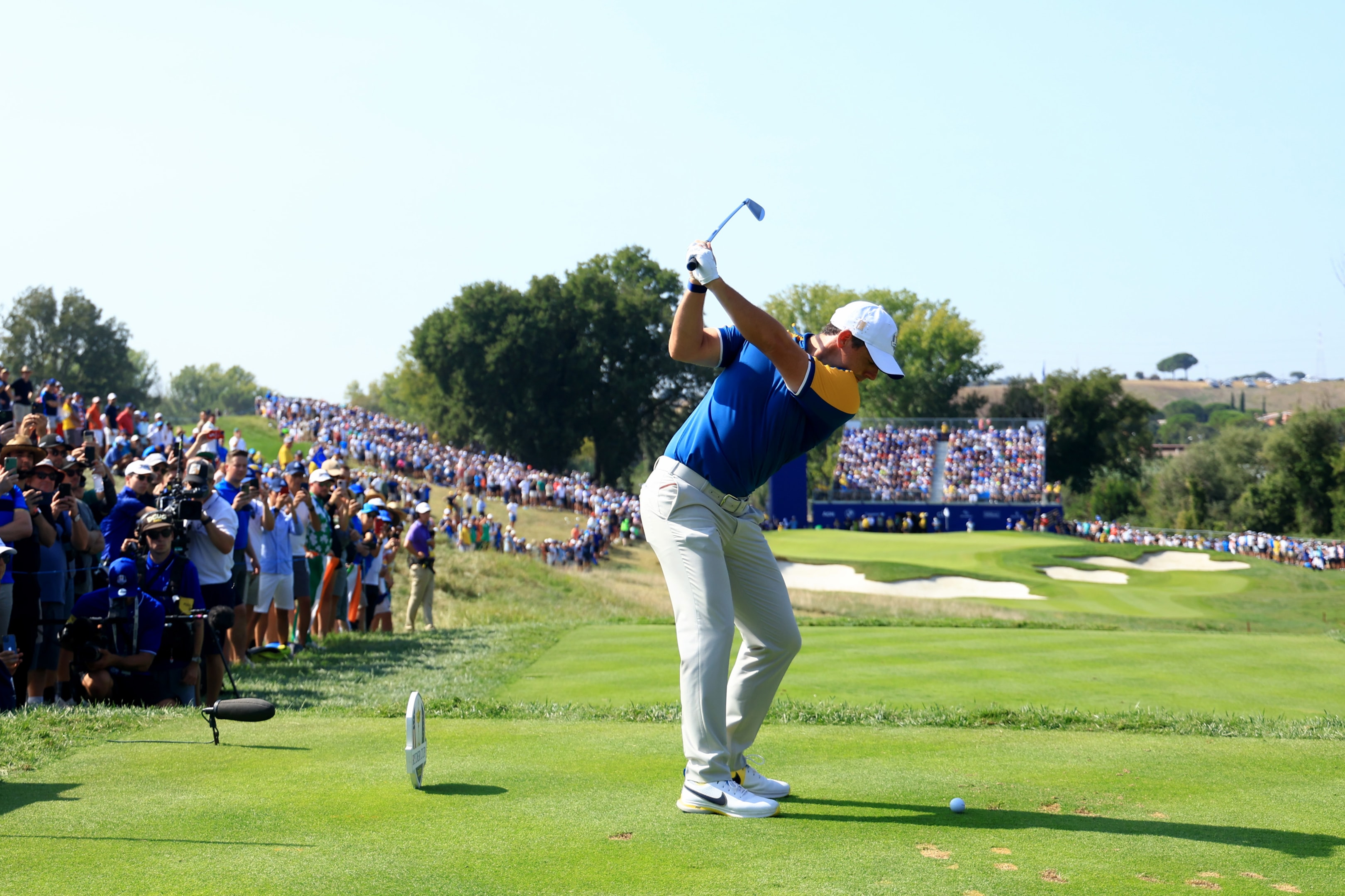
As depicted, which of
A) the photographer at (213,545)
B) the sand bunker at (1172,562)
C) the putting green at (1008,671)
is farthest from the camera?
the sand bunker at (1172,562)

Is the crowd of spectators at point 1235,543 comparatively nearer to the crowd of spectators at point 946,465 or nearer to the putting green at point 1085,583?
the crowd of spectators at point 946,465

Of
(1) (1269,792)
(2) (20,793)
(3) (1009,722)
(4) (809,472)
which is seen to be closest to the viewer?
(2) (20,793)

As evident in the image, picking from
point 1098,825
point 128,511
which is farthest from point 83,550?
point 1098,825

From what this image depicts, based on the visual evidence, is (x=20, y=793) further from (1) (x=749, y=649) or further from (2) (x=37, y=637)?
(2) (x=37, y=637)

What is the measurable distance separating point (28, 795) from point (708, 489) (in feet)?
11.3

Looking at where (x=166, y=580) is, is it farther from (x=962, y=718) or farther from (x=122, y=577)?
(x=962, y=718)

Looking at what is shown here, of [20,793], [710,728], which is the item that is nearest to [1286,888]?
[710,728]

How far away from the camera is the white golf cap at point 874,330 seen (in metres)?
5.58

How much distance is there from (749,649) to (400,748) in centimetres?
219

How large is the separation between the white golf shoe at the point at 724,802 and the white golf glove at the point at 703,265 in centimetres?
229

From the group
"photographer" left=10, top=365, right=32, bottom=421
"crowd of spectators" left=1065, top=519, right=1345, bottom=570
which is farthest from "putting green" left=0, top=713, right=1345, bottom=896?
"crowd of spectators" left=1065, top=519, right=1345, bottom=570

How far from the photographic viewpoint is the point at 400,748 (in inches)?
266

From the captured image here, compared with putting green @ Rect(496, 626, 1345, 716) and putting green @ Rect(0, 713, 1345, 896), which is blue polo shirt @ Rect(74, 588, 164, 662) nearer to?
putting green @ Rect(0, 713, 1345, 896)

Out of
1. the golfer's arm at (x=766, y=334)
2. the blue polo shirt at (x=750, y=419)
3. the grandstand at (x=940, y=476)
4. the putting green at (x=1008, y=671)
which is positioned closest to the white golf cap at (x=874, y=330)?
the blue polo shirt at (x=750, y=419)
